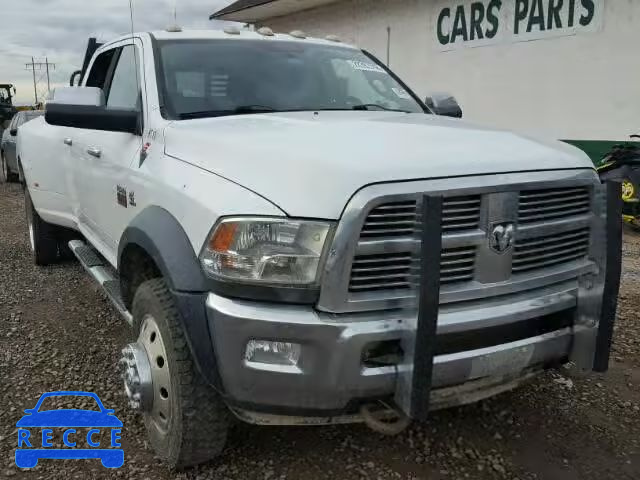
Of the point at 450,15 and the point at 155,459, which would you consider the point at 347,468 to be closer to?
the point at 155,459

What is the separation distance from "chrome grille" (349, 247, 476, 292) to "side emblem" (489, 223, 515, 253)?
0.46ft

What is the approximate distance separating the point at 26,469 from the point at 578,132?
939cm

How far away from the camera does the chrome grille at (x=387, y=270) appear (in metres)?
2.15

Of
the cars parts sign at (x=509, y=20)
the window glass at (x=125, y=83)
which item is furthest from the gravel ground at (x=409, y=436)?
the cars parts sign at (x=509, y=20)

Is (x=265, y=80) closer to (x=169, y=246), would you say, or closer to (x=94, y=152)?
(x=94, y=152)

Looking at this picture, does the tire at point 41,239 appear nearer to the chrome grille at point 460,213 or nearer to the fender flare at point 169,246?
the fender flare at point 169,246

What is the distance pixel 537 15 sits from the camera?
404 inches

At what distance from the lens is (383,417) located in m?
2.41

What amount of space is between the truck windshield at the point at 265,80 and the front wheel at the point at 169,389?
3.47 ft

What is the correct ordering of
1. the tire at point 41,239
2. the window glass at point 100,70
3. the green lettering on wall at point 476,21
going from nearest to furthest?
1. the window glass at point 100,70
2. the tire at point 41,239
3. the green lettering on wall at point 476,21

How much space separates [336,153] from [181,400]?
1.13m

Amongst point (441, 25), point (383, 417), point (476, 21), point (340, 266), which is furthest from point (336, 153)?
point (441, 25)

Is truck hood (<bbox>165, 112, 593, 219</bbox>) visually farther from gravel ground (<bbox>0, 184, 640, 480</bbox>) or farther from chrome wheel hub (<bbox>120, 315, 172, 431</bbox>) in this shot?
gravel ground (<bbox>0, 184, 640, 480</bbox>)

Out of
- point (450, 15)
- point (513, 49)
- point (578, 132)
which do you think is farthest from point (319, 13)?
point (578, 132)
